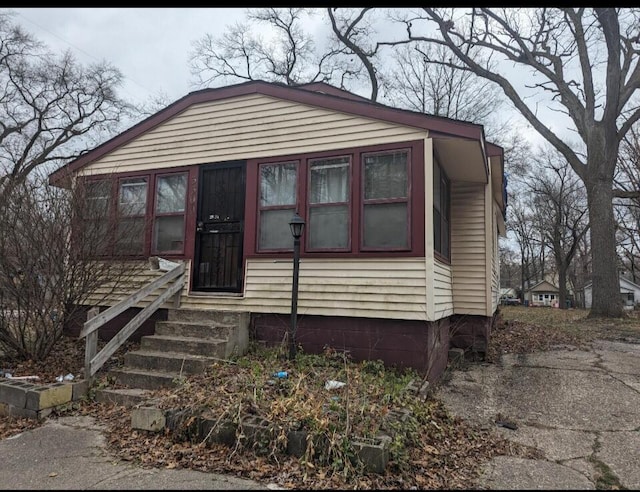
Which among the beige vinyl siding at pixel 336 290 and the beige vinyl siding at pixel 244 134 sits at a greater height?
the beige vinyl siding at pixel 244 134

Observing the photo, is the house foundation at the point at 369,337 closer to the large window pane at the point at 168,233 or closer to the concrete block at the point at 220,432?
the large window pane at the point at 168,233

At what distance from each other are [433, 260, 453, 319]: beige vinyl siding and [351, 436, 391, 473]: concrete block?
8.96 ft

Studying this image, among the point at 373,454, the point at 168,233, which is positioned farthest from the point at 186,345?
the point at 373,454

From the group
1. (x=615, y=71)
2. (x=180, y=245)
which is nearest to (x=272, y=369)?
(x=180, y=245)

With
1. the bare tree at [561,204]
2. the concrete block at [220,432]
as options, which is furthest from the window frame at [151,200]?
the bare tree at [561,204]

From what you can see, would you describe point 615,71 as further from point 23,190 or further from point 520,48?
point 23,190

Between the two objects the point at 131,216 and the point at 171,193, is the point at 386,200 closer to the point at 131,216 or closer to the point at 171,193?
the point at 171,193

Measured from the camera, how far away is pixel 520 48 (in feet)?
55.8

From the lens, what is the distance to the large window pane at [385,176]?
589cm

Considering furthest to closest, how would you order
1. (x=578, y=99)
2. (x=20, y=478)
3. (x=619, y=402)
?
(x=578, y=99)
(x=619, y=402)
(x=20, y=478)

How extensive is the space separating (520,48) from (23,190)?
17.9m

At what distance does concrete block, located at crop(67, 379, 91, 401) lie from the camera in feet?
15.9

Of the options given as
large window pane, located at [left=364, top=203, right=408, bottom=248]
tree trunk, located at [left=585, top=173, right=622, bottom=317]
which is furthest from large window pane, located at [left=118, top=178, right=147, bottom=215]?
tree trunk, located at [left=585, top=173, right=622, bottom=317]

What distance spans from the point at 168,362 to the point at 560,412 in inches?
183
